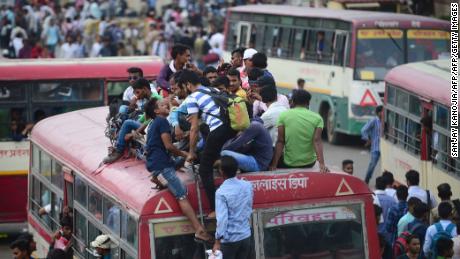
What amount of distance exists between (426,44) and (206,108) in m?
14.4

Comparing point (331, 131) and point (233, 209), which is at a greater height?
point (233, 209)

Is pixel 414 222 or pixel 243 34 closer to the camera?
pixel 414 222

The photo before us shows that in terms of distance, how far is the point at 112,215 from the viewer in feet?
33.4

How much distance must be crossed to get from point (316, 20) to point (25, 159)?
9999 millimetres

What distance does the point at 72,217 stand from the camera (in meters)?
11.7

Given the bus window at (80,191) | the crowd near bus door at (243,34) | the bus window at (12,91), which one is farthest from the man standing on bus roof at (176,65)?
the crowd near bus door at (243,34)

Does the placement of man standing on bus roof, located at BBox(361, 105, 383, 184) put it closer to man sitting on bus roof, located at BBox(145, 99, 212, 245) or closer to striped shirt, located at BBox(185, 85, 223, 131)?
man sitting on bus roof, located at BBox(145, 99, 212, 245)

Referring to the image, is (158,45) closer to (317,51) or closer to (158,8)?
(317,51)

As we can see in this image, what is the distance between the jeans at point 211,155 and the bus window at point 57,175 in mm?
3228

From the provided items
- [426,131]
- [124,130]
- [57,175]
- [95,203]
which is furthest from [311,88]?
[95,203]

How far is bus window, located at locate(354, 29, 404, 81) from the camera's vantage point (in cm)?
2328

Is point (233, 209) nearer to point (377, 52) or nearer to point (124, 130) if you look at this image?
point (124, 130)

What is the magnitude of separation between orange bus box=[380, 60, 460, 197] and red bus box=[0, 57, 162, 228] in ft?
11.2

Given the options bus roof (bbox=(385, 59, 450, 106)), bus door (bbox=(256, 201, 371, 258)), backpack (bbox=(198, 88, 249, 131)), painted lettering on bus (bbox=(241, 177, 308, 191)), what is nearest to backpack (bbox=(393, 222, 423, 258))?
bus door (bbox=(256, 201, 371, 258))
